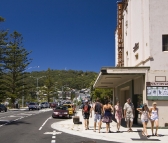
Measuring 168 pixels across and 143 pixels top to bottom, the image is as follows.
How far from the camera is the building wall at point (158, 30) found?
701 inches

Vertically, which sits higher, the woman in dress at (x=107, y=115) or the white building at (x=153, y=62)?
the white building at (x=153, y=62)

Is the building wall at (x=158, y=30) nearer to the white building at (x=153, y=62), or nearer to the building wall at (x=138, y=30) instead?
the white building at (x=153, y=62)

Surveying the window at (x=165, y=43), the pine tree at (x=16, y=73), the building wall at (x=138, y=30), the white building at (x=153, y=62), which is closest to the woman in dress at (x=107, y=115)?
the white building at (x=153, y=62)

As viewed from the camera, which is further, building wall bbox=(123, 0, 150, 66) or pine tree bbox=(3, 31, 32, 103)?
pine tree bbox=(3, 31, 32, 103)

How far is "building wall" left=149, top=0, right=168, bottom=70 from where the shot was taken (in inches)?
701

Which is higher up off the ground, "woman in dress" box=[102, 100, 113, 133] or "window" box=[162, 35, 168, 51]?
"window" box=[162, 35, 168, 51]

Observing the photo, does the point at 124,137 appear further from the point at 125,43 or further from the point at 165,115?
the point at 125,43

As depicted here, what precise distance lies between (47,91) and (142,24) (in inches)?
2713

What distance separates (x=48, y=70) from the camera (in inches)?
3401

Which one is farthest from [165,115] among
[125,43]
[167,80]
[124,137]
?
[125,43]

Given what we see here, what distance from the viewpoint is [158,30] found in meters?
17.9

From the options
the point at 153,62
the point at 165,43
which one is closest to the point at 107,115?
the point at 153,62

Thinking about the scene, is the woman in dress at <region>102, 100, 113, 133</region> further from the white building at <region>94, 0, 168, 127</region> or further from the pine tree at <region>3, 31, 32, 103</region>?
the pine tree at <region>3, 31, 32, 103</region>

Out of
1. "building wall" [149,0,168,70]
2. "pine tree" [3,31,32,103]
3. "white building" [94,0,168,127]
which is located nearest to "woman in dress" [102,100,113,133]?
"white building" [94,0,168,127]
